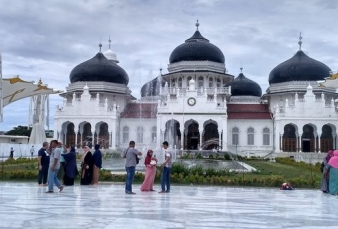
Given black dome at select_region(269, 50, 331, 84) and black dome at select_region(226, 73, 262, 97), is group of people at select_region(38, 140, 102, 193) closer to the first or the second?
black dome at select_region(269, 50, 331, 84)

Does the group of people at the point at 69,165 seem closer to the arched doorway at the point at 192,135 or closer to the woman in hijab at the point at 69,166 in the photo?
the woman in hijab at the point at 69,166

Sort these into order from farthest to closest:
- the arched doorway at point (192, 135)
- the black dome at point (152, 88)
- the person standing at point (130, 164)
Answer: the black dome at point (152, 88)
the arched doorway at point (192, 135)
the person standing at point (130, 164)

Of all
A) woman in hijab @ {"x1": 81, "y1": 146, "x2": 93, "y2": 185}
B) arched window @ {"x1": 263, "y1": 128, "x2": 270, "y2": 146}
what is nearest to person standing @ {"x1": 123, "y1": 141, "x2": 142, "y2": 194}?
woman in hijab @ {"x1": 81, "y1": 146, "x2": 93, "y2": 185}

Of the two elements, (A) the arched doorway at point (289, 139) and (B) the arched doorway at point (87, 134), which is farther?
(B) the arched doorway at point (87, 134)

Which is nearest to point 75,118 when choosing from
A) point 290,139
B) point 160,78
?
point 160,78


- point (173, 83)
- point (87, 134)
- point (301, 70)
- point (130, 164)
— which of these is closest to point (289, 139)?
point (301, 70)

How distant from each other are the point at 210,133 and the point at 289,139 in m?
7.78

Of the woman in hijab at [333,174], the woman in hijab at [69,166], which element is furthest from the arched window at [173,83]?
the woman in hijab at [333,174]

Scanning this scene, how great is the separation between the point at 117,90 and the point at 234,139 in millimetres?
13746

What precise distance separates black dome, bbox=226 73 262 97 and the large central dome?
5.22 meters

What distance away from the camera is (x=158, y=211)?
891 centimetres

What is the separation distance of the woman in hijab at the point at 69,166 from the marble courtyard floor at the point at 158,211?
2233mm

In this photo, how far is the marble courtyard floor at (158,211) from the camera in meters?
7.38

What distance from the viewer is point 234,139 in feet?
150
